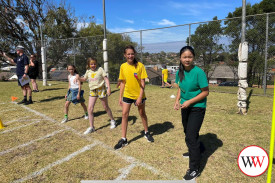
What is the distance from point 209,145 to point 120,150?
1.63 m

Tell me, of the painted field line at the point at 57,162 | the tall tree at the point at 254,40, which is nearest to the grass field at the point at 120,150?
the painted field line at the point at 57,162

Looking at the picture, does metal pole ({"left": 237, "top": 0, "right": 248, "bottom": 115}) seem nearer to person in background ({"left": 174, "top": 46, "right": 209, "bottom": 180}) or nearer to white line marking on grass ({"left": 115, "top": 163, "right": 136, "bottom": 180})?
person in background ({"left": 174, "top": 46, "right": 209, "bottom": 180})

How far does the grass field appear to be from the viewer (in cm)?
265

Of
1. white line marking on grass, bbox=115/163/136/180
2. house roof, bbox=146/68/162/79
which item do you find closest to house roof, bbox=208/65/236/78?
house roof, bbox=146/68/162/79

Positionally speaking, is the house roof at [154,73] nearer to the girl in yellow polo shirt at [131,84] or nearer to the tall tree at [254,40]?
the tall tree at [254,40]

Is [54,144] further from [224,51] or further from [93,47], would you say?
[93,47]

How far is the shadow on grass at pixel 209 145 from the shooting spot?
2.94 m

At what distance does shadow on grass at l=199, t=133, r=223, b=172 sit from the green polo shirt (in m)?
0.97

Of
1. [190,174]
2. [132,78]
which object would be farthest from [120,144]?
[190,174]

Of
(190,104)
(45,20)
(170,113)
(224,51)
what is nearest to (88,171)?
(190,104)

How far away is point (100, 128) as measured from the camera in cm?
450

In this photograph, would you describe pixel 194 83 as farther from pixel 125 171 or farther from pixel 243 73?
pixel 243 73
